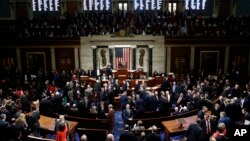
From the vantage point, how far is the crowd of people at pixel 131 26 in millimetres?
21891

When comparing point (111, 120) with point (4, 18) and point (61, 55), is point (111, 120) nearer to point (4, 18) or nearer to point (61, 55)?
point (61, 55)

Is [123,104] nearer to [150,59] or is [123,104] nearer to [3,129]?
[3,129]

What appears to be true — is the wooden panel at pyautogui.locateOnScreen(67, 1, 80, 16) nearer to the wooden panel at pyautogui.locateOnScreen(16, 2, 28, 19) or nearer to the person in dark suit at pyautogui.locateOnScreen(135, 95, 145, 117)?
the wooden panel at pyautogui.locateOnScreen(16, 2, 28, 19)

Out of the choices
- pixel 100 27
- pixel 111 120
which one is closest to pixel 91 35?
pixel 100 27

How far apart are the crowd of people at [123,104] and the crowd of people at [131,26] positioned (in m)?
3.56

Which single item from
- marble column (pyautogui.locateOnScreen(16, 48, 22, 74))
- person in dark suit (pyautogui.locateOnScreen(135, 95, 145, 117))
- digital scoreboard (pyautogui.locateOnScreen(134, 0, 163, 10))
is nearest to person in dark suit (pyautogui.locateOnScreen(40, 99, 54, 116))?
person in dark suit (pyautogui.locateOnScreen(135, 95, 145, 117))

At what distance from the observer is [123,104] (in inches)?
564

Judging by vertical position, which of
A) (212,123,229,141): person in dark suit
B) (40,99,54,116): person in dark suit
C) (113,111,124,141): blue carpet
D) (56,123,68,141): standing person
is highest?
(212,123,229,141): person in dark suit

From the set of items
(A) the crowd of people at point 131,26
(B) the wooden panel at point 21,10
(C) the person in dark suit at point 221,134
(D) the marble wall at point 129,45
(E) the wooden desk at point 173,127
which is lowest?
(E) the wooden desk at point 173,127

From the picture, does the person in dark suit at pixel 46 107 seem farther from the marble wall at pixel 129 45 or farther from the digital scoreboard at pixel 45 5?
the digital scoreboard at pixel 45 5

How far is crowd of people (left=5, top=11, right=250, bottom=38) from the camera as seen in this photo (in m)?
21.9

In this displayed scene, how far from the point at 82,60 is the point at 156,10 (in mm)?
7979

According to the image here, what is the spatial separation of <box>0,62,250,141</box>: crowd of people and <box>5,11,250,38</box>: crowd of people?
11.7 ft

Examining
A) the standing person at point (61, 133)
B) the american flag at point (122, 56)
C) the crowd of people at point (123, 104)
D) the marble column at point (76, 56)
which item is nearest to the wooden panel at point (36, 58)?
the marble column at point (76, 56)
